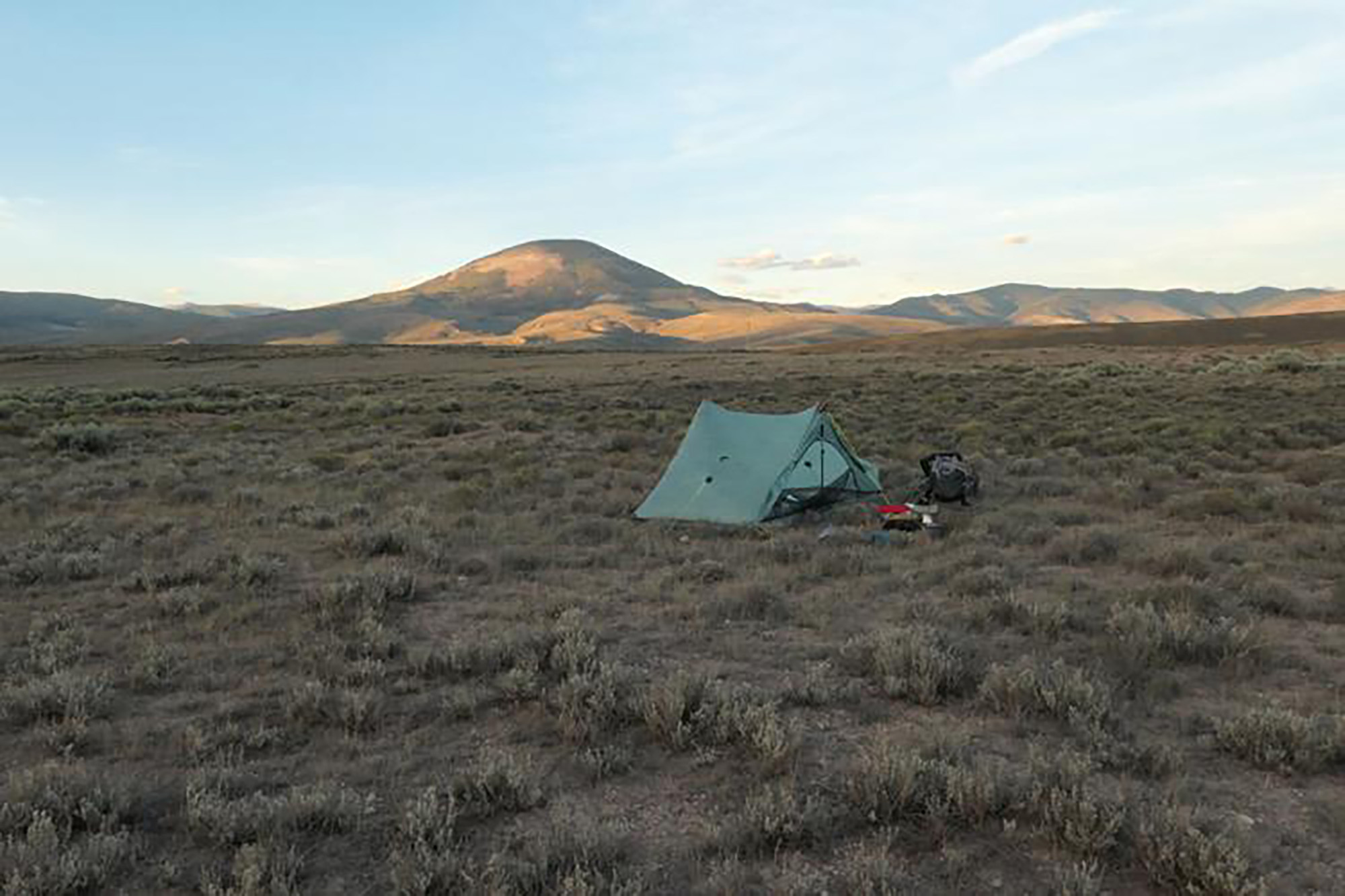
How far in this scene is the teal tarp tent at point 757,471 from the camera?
11.9 meters

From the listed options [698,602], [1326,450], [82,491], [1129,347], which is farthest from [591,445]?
[1129,347]

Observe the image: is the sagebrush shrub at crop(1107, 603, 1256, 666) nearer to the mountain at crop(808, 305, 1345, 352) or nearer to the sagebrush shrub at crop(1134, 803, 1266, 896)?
the sagebrush shrub at crop(1134, 803, 1266, 896)

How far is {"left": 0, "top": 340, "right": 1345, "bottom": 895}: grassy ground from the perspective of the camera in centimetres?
396

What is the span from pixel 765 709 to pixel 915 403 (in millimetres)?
25899

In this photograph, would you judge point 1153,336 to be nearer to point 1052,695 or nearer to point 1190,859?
point 1052,695

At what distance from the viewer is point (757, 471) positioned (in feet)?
40.6

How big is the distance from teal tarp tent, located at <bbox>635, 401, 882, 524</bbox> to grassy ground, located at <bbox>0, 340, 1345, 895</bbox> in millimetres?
710

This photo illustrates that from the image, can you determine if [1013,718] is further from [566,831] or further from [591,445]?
[591,445]

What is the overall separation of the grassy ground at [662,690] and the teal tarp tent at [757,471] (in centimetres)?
71

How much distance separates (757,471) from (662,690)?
7.08 metres

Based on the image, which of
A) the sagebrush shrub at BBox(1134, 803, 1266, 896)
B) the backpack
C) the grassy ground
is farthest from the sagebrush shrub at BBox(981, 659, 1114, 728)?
the backpack

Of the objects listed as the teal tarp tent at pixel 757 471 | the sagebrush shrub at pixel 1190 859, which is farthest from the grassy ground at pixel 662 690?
the teal tarp tent at pixel 757 471

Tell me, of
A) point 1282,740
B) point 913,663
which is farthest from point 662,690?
point 1282,740

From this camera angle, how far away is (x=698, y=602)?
7.98 meters
